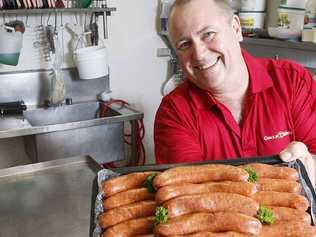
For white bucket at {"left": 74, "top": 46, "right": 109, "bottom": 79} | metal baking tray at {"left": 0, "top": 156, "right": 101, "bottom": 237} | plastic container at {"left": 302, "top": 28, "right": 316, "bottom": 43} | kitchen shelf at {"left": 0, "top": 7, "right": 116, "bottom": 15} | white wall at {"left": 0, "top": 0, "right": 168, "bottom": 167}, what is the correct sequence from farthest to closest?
white wall at {"left": 0, "top": 0, "right": 168, "bottom": 167}, white bucket at {"left": 74, "top": 46, "right": 109, "bottom": 79}, kitchen shelf at {"left": 0, "top": 7, "right": 116, "bottom": 15}, plastic container at {"left": 302, "top": 28, "right": 316, "bottom": 43}, metal baking tray at {"left": 0, "top": 156, "right": 101, "bottom": 237}

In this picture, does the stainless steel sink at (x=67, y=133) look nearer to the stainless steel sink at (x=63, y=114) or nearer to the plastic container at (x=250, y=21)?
the stainless steel sink at (x=63, y=114)

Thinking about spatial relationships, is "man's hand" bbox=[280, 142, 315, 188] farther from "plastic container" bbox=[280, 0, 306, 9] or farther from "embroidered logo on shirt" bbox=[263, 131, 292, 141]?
"plastic container" bbox=[280, 0, 306, 9]

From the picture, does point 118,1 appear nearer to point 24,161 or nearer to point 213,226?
point 24,161

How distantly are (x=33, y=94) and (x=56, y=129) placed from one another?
0.58 meters

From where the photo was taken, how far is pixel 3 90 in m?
2.37

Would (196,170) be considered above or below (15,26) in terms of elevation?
below

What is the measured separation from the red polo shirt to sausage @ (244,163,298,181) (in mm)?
362

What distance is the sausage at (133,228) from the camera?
0.71 metres

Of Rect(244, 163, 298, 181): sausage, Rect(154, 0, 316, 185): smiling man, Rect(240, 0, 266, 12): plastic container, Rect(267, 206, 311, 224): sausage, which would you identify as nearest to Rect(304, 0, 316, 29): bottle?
Rect(240, 0, 266, 12): plastic container

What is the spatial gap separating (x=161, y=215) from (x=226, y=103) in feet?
2.11

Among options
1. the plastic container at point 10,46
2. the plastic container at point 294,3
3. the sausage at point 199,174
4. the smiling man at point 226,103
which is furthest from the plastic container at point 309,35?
the plastic container at point 10,46

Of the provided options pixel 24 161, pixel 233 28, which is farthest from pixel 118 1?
pixel 233 28

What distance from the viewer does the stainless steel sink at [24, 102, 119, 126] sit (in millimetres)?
2381

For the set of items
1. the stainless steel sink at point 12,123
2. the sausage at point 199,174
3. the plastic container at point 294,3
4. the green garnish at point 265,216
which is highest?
the plastic container at point 294,3
